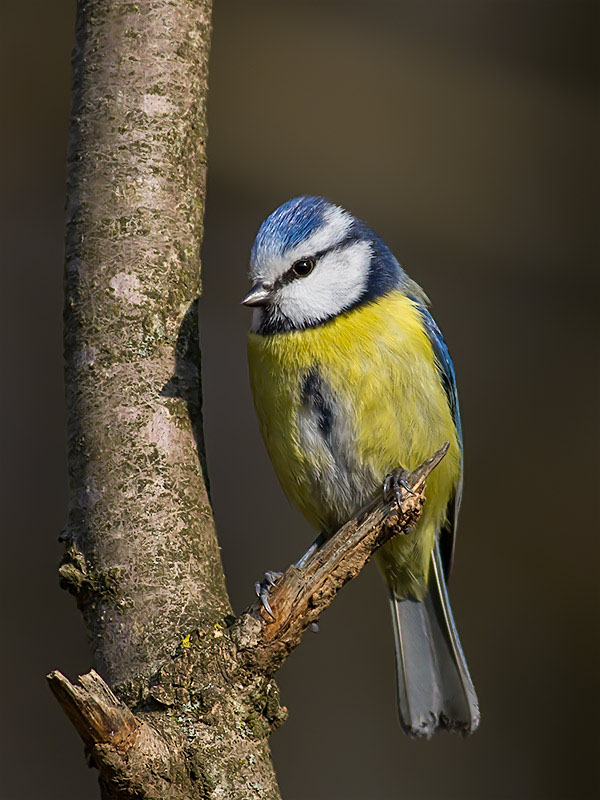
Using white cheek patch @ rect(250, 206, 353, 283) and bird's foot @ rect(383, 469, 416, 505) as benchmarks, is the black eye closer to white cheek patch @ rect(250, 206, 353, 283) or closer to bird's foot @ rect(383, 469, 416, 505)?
white cheek patch @ rect(250, 206, 353, 283)

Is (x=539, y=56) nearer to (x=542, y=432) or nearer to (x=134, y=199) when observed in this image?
(x=542, y=432)

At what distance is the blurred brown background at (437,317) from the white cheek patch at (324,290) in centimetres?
183

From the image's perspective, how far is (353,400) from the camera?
2109mm

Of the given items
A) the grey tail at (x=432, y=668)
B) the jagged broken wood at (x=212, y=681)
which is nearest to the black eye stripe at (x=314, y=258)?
the jagged broken wood at (x=212, y=681)

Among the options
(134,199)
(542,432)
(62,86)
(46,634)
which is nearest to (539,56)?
(542,432)

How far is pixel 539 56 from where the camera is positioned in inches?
173

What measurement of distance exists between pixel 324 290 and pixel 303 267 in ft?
0.27

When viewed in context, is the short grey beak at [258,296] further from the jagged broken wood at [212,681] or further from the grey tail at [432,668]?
the grey tail at [432,668]

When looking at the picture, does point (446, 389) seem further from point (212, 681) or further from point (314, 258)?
point (212, 681)

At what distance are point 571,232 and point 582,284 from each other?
257 millimetres

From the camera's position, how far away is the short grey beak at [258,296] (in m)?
2.19

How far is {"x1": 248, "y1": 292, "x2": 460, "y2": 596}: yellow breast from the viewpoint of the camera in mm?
2117

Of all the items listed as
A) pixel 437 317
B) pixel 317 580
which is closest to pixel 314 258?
pixel 317 580

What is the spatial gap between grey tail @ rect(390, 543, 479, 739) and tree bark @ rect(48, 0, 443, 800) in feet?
2.50
